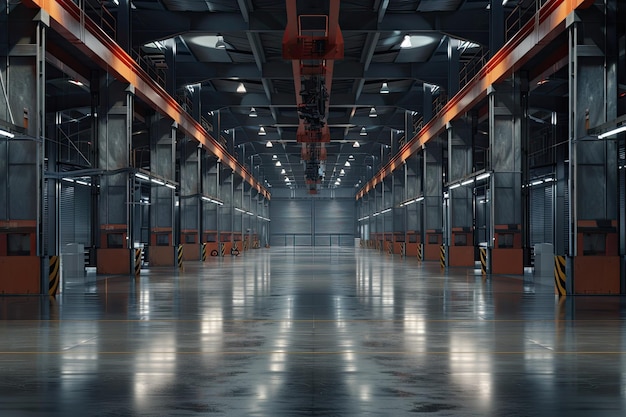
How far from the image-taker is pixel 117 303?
1892cm

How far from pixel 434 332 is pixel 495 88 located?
66.0ft

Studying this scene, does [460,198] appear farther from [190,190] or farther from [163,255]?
[190,190]

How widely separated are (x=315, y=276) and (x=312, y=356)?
2082 centimetres

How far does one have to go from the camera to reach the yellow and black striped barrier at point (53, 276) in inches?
842

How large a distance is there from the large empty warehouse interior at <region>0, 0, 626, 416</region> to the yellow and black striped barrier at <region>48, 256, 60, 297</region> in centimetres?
4

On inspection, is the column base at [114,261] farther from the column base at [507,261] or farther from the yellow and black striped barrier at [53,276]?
the column base at [507,261]

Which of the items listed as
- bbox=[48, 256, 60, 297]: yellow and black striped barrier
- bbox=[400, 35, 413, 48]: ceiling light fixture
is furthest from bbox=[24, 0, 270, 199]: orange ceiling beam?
bbox=[400, 35, 413, 48]: ceiling light fixture

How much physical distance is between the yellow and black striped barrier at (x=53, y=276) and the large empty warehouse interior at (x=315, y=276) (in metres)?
0.04

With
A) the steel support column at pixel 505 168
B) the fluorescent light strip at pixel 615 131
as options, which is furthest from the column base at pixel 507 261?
the fluorescent light strip at pixel 615 131

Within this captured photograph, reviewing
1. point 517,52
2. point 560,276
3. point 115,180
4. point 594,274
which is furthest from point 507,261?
point 115,180

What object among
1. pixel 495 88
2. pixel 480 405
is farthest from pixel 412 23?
pixel 480 405

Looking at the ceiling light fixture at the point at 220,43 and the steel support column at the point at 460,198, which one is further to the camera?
the steel support column at the point at 460,198

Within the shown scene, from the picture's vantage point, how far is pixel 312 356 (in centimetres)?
1043

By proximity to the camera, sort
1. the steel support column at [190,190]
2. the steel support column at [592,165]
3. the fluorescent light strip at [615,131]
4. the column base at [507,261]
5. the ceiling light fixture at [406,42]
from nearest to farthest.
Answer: the fluorescent light strip at [615,131]
the steel support column at [592,165]
the column base at [507,261]
the ceiling light fixture at [406,42]
the steel support column at [190,190]
